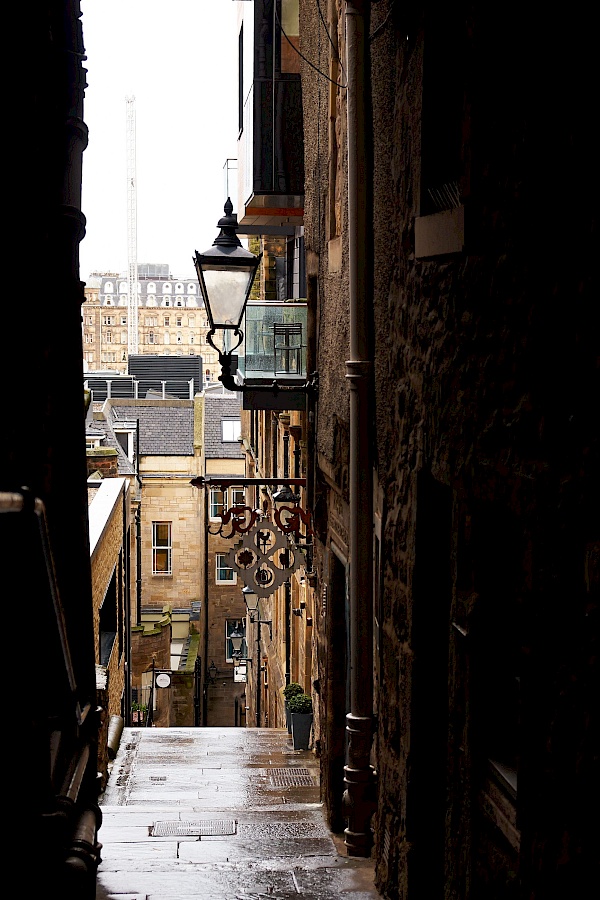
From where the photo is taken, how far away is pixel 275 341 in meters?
10.8

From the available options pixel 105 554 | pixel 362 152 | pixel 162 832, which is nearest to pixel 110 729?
pixel 105 554

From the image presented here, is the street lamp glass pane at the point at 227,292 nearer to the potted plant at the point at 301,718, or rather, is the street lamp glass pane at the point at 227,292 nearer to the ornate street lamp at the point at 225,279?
the ornate street lamp at the point at 225,279

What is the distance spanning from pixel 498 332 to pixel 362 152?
9.49 feet

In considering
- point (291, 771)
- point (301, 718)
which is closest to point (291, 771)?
point (291, 771)

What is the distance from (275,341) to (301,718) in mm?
3711

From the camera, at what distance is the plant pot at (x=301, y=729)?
11406 mm

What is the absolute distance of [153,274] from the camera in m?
144

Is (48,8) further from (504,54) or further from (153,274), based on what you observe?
(153,274)

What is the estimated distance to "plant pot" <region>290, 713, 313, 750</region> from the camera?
1141cm

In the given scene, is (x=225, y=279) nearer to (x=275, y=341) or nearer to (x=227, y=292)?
(x=227, y=292)

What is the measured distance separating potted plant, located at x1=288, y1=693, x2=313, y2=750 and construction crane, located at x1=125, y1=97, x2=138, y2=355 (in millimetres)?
110044

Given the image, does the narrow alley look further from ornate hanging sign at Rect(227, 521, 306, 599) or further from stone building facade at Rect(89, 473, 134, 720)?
ornate hanging sign at Rect(227, 521, 306, 599)

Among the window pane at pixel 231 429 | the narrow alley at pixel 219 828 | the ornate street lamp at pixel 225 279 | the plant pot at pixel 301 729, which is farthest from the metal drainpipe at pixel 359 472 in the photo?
the window pane at pixel 231 429

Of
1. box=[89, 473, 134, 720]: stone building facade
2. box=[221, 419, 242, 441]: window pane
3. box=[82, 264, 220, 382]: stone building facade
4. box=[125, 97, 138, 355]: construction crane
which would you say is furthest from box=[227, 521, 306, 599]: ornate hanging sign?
box=[125, 97, 138, 355]: construction crane
